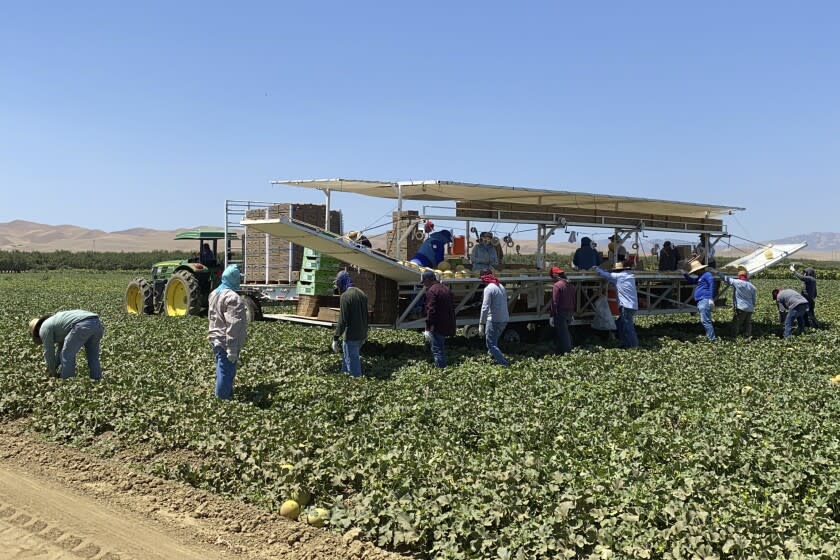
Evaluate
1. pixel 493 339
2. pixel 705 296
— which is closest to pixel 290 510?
pixel 493 339

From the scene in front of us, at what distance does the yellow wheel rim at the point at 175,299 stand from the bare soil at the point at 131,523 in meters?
12.3

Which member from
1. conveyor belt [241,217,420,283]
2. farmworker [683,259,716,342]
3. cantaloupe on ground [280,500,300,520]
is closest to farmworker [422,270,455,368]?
conveyor belt [241,217,420,283]

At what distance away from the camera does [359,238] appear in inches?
499

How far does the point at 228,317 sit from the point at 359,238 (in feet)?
11.9

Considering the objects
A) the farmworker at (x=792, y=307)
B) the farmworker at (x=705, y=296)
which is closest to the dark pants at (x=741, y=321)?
the farmworker at (x=705, y=296)

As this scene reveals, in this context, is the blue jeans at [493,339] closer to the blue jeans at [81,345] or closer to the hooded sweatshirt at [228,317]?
the hooded sweatshirt at [228,317]

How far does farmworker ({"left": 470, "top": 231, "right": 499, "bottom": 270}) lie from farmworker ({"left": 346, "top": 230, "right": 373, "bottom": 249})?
2.30m

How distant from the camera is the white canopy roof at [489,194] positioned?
1342 cm

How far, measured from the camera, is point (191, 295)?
18.4m

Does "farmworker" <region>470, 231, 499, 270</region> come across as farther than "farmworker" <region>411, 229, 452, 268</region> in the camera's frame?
Yes

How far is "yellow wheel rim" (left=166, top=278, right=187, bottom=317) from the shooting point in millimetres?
19266

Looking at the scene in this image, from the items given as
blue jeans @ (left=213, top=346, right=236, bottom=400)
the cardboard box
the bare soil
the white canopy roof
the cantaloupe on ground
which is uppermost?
the white canopy roof

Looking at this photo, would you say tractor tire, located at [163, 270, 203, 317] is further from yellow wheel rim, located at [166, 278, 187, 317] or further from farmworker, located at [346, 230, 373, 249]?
farmworker, located at [346, 230, 373, 249]

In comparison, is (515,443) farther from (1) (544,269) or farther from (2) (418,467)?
(1) (544,269)
